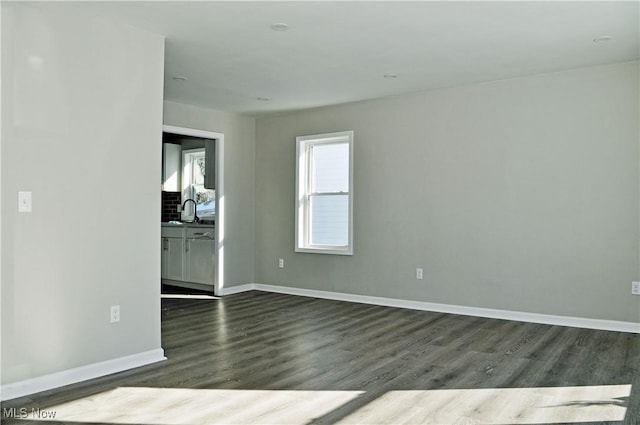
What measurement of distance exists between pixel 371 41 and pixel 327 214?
299cm

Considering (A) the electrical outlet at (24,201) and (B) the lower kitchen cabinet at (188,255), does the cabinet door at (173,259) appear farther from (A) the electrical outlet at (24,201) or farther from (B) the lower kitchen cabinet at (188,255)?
(A) the electrical outlet at (24,201)

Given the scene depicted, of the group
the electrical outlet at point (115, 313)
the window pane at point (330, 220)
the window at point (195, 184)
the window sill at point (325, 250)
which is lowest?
the electrical outlet at point (115, 313)

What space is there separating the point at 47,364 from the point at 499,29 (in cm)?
384

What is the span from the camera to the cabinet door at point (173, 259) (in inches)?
293

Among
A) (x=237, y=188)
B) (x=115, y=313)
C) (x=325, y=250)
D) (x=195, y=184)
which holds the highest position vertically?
(x=195, y=184)

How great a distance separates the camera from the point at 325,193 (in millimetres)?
6711

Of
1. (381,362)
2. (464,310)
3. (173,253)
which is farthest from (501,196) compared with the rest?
(173,253)

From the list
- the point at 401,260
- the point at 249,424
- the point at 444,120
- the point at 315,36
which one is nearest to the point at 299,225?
the point at 401,260

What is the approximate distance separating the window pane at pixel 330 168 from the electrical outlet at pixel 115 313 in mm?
3546

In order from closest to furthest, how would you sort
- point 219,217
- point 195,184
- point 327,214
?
point 327,214, point 219,217, point 195,184

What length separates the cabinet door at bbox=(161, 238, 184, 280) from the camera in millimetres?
7445

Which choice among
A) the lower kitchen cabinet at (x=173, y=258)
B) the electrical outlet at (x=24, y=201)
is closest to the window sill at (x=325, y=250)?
the lower kitchen cabinet at (x=173, y=258)

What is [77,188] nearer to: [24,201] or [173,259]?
[24,201]

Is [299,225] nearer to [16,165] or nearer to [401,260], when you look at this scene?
[401,260]
